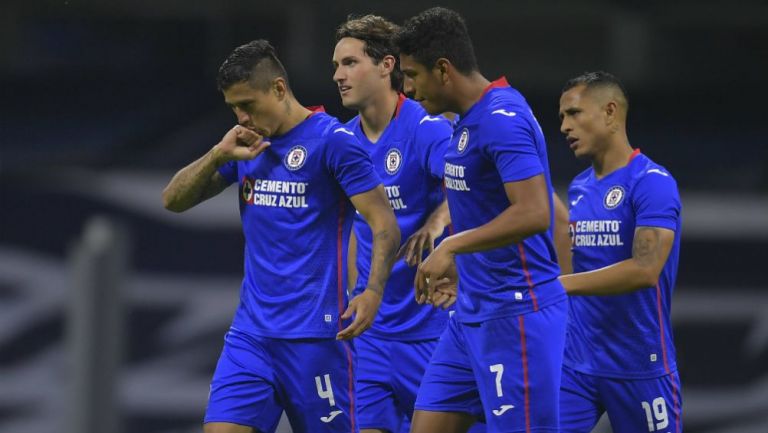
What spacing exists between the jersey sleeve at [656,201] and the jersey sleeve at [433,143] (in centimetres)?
81

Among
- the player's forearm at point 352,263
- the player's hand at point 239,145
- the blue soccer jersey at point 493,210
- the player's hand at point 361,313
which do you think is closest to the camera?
the blue soccer jersey at point 493,210

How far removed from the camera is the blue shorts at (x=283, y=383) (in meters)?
5.16

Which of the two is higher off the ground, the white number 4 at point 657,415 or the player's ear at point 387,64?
the player's ear at point 387,64

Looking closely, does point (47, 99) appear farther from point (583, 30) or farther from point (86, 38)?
point (583, 30)

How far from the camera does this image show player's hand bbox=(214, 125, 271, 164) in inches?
202

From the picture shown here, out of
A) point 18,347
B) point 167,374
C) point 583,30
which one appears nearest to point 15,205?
point 18,347

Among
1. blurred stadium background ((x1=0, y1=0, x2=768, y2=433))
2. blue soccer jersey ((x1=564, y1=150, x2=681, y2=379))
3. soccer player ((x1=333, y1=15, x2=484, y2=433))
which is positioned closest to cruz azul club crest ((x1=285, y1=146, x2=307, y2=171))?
soccer player ((x1=333, y1=15, x2=484, y2=433))

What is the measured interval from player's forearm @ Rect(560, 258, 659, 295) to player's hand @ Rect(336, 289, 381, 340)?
0.79 meters

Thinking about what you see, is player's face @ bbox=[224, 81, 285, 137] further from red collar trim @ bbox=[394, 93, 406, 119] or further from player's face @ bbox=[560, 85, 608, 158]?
player's face @ bbox=[560, 85, 608, 158]

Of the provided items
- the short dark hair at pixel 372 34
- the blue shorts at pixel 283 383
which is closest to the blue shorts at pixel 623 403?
the blue shorts at pixel 283 383

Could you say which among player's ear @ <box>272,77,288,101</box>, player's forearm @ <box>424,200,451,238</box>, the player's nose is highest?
player's ear @ <box>272,77,288,101</box>

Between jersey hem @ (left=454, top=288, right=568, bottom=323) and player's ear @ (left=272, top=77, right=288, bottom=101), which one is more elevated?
player's ear @ (left=272, top=77, right=288, bottom=101)

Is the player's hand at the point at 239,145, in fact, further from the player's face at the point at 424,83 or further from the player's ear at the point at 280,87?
the player's face at the point at 424,83

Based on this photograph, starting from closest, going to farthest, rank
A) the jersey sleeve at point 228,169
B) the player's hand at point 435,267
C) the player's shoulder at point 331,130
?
the player's hand at point 435,267, the player's shoulder at point 331,130, the jersey sleeve at point 228,169
